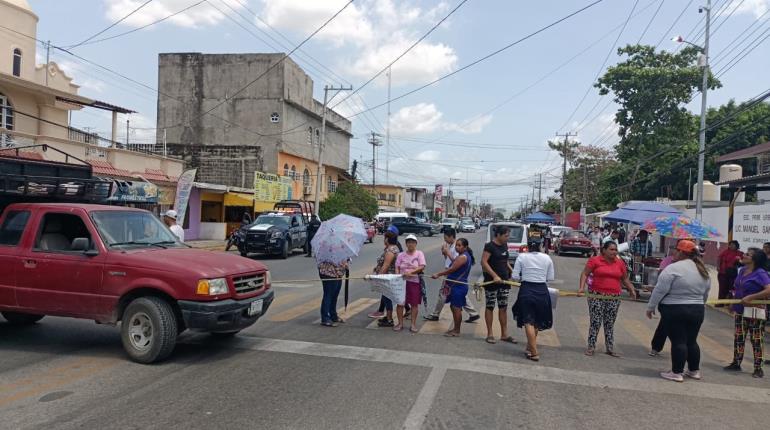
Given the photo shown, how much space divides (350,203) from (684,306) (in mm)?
43878

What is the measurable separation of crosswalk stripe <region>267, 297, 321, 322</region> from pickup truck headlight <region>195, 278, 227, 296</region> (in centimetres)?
305

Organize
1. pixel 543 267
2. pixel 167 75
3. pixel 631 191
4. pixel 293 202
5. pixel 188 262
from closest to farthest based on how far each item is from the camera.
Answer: pixel 188 262 → pixel 543 267 → pixel 293 202 → pixel 631 191 → pixel 167 75

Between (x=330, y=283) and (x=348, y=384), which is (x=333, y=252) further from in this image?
(x=348, y=384)

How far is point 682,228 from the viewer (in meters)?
12.4

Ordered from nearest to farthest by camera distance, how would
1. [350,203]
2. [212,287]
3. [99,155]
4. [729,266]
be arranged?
1. [212,287]
2. [729,266]
3. [99,155]
4. [350,203]

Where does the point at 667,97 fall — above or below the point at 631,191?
above

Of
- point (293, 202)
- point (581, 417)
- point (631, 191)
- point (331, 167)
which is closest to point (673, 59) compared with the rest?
point (631, 191)

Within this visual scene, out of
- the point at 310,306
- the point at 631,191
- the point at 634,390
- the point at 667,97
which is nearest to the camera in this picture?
the point at 634,390

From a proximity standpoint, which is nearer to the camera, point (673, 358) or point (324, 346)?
point (673, 358)

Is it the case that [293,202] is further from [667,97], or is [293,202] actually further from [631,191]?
[631,191]

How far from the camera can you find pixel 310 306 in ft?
36.1

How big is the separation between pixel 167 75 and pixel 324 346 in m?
46.3

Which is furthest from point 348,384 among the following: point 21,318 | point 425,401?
point 21,318

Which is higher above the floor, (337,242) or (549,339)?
(337,242)
